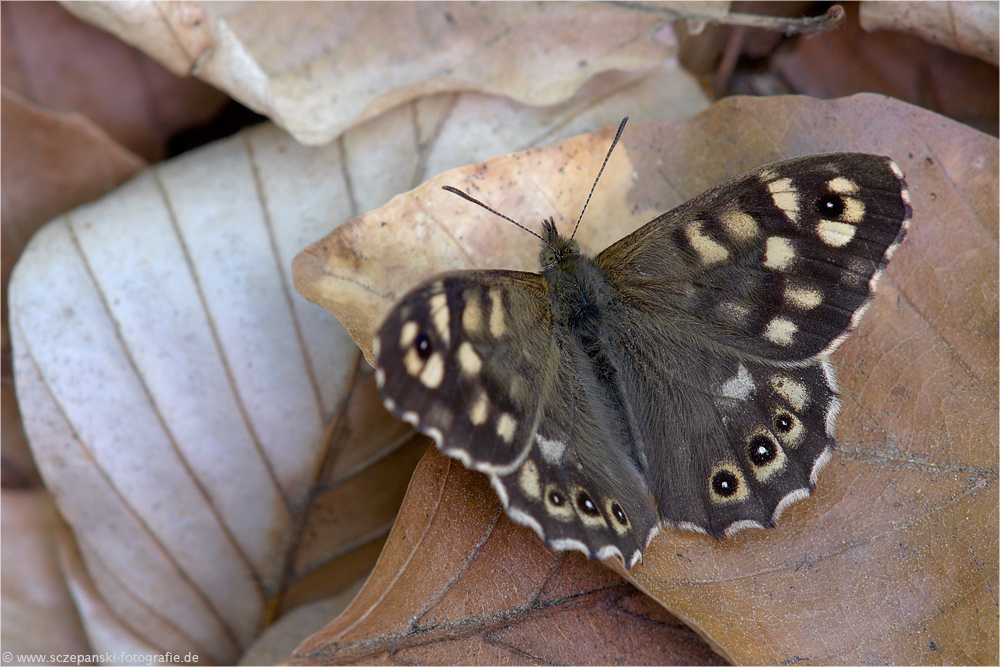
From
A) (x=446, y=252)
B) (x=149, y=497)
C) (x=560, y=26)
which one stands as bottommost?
(x=149, y=497)

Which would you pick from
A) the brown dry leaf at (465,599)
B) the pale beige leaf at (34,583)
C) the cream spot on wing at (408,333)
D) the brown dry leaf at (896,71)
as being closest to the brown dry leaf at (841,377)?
the brown dry leaf at (465,599)

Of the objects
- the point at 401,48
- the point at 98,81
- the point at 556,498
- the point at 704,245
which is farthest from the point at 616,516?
the point at 98,81

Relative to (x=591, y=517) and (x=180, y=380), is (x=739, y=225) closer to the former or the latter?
(x=591, y=517)

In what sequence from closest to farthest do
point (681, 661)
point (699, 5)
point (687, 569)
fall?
point (687, 569), point (681, 661), point (699, 5)

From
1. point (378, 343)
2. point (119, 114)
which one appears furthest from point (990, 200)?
point (119, 114)

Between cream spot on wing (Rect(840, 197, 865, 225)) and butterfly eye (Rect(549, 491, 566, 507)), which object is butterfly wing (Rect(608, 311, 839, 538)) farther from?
cream spot on wing (Rect(840, 197, 865, 225))

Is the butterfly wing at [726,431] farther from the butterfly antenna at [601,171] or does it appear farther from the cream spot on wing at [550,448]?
the butterfly antenna at [601,171]

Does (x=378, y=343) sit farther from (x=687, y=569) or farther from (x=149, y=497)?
(x=149, y=497)
